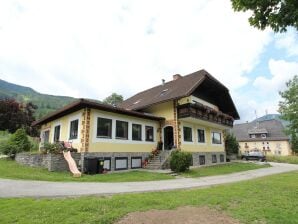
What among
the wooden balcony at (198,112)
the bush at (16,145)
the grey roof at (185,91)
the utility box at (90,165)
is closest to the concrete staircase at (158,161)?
the wooden balcony at (198,112)

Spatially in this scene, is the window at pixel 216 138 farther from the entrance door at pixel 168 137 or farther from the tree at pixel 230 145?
the entrance door at pixel 168 137

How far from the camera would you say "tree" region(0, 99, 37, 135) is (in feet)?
106

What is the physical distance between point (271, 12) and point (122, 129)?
13336 mm

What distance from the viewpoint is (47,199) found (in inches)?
296

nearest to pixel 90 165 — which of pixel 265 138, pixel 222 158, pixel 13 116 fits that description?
pixel 222 158

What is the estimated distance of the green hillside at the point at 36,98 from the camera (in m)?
123

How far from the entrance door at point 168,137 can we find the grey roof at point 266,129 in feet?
129

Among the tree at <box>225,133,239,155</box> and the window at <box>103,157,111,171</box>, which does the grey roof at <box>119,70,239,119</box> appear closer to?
the tree at <box>225,133,239,155</box>

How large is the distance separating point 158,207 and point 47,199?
342 centimetres

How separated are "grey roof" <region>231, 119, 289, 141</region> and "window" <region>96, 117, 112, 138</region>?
151 feet

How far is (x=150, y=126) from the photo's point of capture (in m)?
21.2

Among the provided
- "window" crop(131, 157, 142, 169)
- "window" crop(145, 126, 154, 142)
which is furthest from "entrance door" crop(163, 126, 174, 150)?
"window" crop(131, 157, 142, 169)

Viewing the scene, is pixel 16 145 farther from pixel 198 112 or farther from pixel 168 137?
pixel 198 112

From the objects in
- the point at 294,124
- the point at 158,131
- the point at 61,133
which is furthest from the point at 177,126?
the point at 294,124
